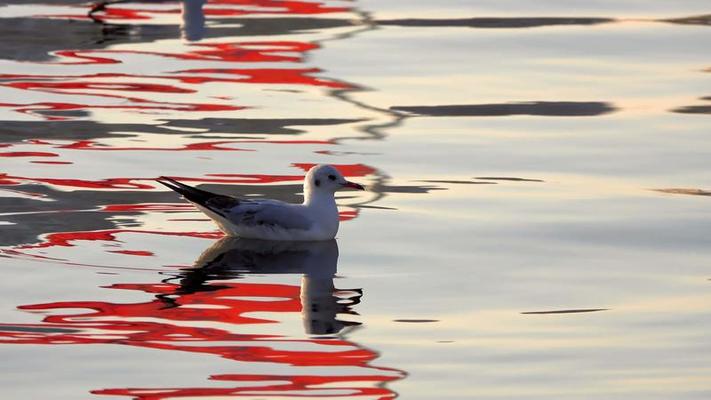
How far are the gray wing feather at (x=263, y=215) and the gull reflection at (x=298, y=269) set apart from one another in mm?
147

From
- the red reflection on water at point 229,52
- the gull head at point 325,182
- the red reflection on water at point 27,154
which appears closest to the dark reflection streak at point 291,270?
the gull head at point 325,182

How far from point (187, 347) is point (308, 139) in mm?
5727

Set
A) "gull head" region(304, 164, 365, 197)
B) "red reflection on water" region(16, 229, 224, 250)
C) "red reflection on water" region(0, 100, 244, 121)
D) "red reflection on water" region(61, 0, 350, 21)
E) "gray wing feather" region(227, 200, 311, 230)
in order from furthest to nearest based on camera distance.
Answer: "red reflection on water" region(61, 0, 350, 21)
"red reflection on water" region(0, 100, 244, 121)
"gull head" region(304, 164, 365, 197)
"gray wing feather" region(227, 200, 311, 230)
"red reflection on water" region(16, 229, 224, 250)

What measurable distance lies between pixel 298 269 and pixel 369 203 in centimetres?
175

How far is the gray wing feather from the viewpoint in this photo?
11.5 metres

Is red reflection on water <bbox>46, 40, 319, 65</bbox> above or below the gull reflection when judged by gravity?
A: above

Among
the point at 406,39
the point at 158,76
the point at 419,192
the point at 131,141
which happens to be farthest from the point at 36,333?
the point at 406,39

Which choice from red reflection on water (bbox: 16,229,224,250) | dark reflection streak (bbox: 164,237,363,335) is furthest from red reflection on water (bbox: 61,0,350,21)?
dark reflection streak (bbox: 164,237,363,335)

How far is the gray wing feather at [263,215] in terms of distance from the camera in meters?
11.5

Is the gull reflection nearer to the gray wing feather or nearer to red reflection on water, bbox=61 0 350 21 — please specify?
the gray wing feather

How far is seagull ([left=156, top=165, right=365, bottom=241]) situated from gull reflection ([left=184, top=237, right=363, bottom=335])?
8 centimetres

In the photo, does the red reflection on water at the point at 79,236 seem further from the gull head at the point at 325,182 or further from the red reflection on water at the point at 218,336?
the red reflection on water at the point at 218,336

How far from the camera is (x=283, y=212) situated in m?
11.5

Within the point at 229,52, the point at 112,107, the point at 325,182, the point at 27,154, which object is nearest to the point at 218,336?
the point at 325,182
